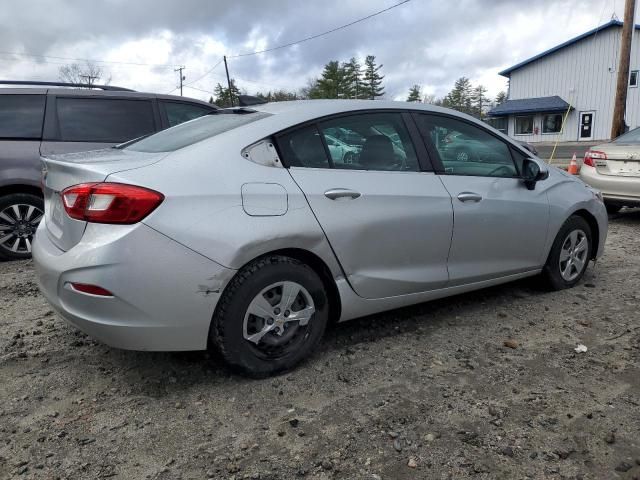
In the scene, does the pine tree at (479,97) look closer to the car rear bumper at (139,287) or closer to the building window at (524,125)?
the building window at (524,125)

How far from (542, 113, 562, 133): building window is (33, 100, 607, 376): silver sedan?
4161cm

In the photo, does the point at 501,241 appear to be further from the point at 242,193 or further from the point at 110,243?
the point at 110,243

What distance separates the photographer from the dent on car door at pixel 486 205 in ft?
11.9

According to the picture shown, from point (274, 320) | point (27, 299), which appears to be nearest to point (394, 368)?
point (274, 320)

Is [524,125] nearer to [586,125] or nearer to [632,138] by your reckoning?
[586,125]

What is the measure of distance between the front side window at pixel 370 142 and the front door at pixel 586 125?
4221 cm

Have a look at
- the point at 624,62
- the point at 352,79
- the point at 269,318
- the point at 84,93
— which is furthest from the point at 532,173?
the point at 352,79

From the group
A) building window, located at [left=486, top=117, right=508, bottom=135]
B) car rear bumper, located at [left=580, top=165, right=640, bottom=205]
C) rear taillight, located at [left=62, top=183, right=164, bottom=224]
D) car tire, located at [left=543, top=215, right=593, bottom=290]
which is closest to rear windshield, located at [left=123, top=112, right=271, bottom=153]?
rear taillight, located at [left=62, top=183, right=164, bottom=224]

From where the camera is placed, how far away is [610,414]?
8.70 feet

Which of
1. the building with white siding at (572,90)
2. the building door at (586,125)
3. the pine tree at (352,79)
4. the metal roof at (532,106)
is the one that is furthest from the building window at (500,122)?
the pine tree at (352,79)

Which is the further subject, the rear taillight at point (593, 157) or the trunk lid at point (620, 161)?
the rear taillight at point (593, 157)

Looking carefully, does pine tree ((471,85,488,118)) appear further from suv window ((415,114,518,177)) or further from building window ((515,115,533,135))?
suv window ((415,114,518,177))

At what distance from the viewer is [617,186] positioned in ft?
24.0

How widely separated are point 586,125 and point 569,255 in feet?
135
